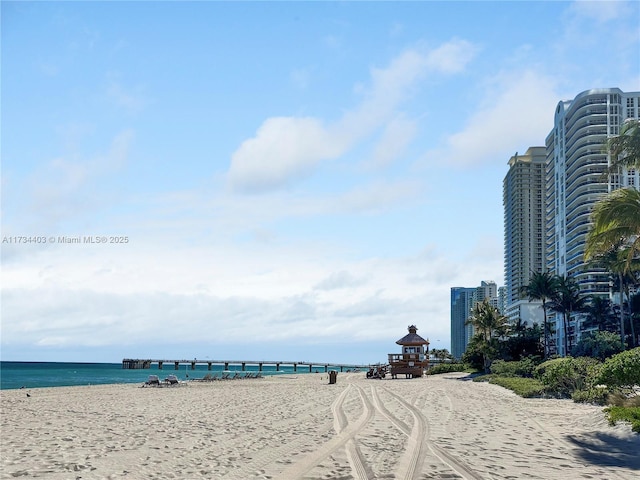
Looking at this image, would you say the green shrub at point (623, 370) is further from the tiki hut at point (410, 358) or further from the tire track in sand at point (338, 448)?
the tiki hut at point (410, 358)

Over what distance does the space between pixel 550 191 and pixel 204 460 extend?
134584 mm

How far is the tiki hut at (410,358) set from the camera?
51500 mm

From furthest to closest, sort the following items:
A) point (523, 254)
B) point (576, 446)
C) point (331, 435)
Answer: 1. point (523, 254)
2. point (331, 435)
3. point (576, 446)

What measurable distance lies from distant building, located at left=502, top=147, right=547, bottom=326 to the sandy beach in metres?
147

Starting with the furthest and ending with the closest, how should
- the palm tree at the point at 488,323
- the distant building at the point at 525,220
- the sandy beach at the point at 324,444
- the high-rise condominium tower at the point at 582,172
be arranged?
1. the distant building at the point at 525,220
2. the high-rise condominium tower at the point at 582,172
3. the palm tree at the point at 488,323
4. the sandy beach at the point at 324,444

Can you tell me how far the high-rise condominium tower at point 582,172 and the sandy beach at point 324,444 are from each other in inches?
3734

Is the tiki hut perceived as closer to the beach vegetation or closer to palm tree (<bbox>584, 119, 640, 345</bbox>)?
the beach vegetation

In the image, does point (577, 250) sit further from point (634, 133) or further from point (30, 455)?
point (30, 455)

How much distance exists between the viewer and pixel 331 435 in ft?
45.0

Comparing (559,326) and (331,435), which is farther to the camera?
(559,326)

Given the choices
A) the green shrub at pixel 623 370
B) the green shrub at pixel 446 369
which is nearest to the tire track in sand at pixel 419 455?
the green shrub at pixel 623 370

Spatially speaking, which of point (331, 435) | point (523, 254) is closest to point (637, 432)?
point (331, 435)

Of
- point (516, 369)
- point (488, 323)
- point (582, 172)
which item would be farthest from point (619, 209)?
point (582, 172)

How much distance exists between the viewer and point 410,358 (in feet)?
171
